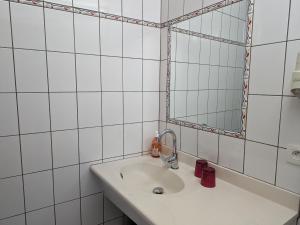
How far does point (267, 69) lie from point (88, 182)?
120cm

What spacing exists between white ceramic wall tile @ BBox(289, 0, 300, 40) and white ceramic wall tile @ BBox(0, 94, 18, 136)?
1310 millimetres

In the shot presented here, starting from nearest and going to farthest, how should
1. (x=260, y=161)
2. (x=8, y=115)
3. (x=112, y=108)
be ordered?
(x=260, y=161), (x=8, y=115), (x=112, y=108)

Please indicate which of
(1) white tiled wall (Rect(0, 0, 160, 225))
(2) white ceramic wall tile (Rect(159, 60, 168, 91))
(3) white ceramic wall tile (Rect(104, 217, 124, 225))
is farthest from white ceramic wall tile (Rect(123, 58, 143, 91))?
(3) white ceramic wall tile (Rect(104, 217, 124, 225))

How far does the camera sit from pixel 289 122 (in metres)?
0.87

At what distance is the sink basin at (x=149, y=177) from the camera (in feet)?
4.22

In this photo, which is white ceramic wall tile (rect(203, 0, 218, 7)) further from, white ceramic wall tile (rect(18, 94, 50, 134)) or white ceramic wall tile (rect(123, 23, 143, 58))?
white ceramic wall tile (rect(18, 94, 50, 134))

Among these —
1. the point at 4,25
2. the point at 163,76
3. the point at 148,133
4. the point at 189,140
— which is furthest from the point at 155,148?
the point at 4,25

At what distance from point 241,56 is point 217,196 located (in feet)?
2.23

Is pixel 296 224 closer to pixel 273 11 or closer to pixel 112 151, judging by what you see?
pixel 273 11

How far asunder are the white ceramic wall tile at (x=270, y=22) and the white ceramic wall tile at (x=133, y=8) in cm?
75

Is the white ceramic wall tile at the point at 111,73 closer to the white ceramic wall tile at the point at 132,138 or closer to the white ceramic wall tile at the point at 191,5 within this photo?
the white ceramic wall tile at the point at 132,138

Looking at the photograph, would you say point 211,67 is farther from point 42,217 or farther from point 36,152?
point 42,217

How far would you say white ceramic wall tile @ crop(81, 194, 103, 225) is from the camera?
1.38 meters

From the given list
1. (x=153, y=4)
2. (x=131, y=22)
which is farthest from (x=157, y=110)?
(x=153, y=4)
